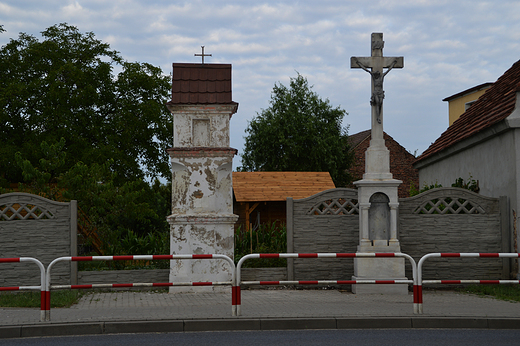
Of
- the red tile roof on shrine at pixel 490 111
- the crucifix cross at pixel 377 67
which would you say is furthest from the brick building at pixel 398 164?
the crucifix cross at pixel 377 67

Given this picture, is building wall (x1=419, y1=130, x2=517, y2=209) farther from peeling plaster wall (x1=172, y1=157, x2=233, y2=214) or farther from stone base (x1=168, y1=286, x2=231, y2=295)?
stone base (x1=168, y1=286, x2=231, y2=295)

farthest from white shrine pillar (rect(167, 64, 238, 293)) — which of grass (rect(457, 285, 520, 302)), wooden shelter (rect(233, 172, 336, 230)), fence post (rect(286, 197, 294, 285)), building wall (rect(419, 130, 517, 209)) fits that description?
wooden shelter (rect(233, 172, 336, 230))

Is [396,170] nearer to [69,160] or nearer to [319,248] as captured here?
[69,160]

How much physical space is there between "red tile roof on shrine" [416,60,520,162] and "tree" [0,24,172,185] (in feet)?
63.3

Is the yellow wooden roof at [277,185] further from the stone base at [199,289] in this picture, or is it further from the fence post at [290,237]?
the stone base at [199,289]

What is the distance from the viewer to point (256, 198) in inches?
990

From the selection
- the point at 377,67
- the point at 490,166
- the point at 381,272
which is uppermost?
the point at 377,67

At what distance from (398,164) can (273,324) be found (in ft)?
117

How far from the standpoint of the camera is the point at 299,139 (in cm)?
4250

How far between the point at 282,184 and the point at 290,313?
61.5ft

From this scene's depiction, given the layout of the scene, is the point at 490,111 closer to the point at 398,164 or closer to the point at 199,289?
the point at 199,289

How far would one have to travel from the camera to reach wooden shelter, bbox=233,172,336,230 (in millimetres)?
25484

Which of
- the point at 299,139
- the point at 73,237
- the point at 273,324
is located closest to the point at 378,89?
the point at 273,324

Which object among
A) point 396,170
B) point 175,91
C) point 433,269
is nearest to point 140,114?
point 396,170
